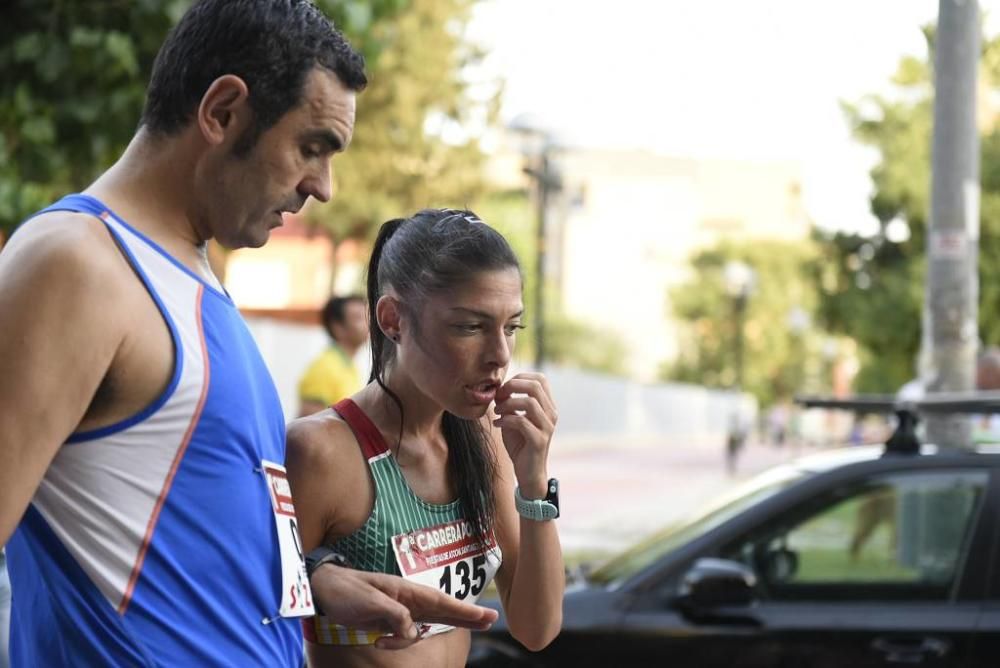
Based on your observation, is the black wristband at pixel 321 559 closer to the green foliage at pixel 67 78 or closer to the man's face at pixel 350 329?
the green foliage at pixel 67 78

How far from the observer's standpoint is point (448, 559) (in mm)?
2598

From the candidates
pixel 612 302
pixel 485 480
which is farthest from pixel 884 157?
pixel 612 302

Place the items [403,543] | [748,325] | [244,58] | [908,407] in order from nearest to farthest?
1. [244,58]
2. [403,543]
3. [908,407]
4. [748,325]

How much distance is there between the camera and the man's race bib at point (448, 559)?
2.55 metres

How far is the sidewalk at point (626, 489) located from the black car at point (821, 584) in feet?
7.71

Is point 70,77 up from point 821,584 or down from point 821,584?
up

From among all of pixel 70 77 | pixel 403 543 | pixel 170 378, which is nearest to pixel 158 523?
pixel 170 378

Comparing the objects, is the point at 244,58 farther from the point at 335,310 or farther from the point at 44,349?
the point at 335,310

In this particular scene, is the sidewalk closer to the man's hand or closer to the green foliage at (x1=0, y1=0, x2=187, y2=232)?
the green foliage at (x1=0, y1=0, x2=187, y2=232)

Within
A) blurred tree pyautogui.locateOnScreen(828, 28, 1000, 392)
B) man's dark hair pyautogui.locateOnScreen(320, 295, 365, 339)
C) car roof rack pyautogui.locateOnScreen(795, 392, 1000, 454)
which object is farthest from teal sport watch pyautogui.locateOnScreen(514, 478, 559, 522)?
blurred tree pyautogui.locateOnScreen(828, 28, 1000, 392)

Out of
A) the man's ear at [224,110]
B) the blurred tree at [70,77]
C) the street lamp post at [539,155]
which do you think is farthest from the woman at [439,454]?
the street lamp post at [539,155]

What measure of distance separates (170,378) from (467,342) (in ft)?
2.29

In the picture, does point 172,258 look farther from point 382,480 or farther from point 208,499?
point 382,480

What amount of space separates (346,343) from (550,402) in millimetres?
6138
